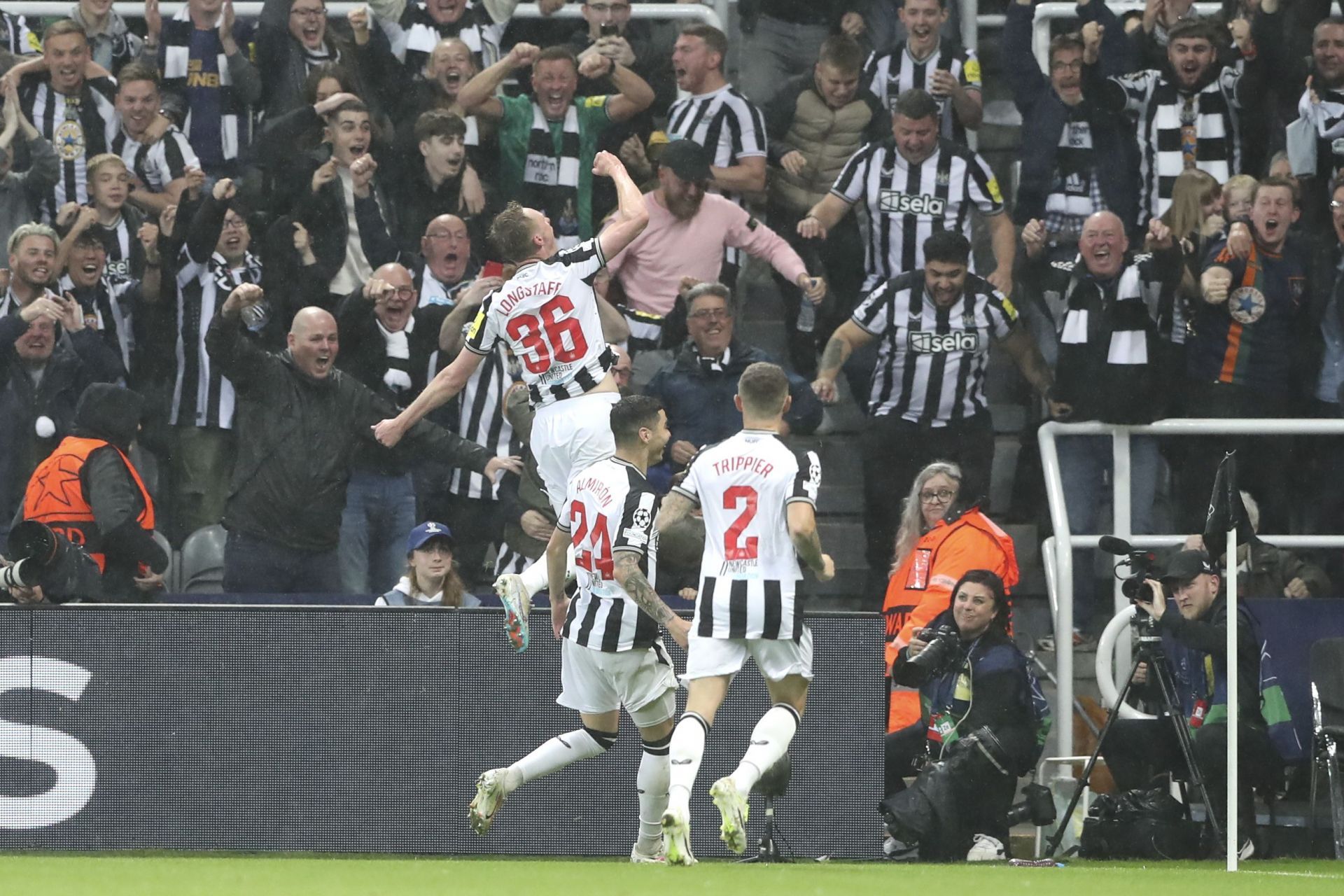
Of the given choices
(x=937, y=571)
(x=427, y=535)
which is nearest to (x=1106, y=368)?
(x=937, y=571)

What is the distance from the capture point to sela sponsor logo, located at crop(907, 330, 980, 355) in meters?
11.1

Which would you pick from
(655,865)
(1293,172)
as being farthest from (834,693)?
(1293,172)

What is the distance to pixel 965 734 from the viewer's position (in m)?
9.48

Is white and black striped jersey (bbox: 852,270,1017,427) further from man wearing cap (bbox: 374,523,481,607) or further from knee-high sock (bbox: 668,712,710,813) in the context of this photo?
knee-high sock (bbox: 668,712,710,813)

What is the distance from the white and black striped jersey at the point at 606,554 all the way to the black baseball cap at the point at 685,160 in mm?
3266

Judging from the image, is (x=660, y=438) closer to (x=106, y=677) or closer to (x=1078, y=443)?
(x=106, y=677)

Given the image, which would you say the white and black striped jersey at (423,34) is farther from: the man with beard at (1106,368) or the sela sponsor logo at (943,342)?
the man with beard at (1106,368)

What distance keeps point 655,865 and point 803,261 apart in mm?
4859

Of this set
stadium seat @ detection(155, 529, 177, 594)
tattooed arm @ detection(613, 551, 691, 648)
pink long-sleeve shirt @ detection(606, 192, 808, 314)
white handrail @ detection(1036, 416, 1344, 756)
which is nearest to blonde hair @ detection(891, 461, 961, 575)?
white handrail @ detection(1036, 416, 1344, 756)

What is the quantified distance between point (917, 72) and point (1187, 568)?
3.89m

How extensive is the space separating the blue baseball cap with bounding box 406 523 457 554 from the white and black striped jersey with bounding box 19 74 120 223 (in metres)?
3.43

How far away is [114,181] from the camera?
1157 cm

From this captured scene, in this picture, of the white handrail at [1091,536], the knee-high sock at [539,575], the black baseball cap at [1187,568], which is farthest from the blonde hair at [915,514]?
the knee-high sock at [539,575]

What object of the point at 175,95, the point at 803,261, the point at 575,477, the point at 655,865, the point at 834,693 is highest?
the point at 175,95
